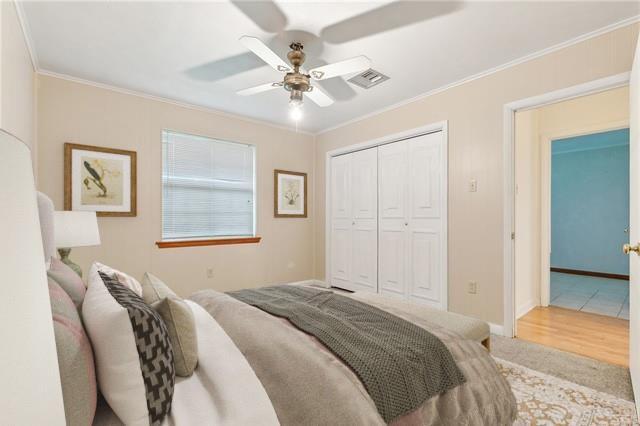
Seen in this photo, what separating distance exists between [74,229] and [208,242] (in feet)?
6.02

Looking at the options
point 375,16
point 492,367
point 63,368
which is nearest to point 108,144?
point 375,16

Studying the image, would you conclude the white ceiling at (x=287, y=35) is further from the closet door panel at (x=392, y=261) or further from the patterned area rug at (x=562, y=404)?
the patterned area rug at (x=562, y=404)

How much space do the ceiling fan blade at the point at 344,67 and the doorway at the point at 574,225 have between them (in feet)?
6.04

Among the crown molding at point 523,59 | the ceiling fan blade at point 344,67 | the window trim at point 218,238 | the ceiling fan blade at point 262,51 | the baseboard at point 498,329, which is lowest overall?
the baseboard at point 498,329

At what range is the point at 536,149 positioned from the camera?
384cm

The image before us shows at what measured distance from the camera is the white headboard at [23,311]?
270mm

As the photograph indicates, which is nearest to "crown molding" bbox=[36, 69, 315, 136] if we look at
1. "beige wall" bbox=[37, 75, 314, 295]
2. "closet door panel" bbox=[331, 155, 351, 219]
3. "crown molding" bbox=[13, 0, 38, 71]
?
"beige wall" bbox=[37, 75, 314, 295]

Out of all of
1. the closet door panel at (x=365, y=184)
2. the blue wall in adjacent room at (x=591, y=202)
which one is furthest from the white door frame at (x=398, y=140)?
the blue wall in adjacent room at (x=591, y=202)

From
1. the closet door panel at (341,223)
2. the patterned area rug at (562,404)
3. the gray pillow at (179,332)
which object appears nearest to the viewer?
the gray pillow at (179,332)

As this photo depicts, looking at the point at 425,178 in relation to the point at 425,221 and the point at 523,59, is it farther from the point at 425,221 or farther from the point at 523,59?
the point at 523,59

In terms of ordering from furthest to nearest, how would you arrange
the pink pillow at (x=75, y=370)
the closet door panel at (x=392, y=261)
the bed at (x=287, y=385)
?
the closet door panel at (x=392, y=261)
the bed at (x=287, y=385)
the pink pillow at (x=75, y=370)

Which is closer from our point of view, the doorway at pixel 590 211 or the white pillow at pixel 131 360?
the white pillow at pixel 131 360

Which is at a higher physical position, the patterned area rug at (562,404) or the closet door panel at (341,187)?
the closet door panel at (341,187)

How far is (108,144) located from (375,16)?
2.87 meters
